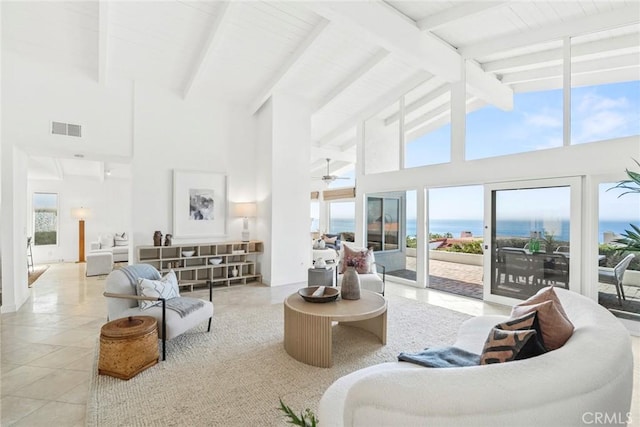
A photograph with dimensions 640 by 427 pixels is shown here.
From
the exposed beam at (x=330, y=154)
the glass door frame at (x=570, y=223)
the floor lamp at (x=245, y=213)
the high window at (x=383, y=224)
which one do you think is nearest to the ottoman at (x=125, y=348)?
the floor lamp at (x=245, y=213)

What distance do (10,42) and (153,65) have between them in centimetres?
176

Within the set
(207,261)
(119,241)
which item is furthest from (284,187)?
(119,241)

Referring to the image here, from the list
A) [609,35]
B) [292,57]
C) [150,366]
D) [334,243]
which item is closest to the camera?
[150,366]

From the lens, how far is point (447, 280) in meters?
6.41

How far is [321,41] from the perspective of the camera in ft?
14.8

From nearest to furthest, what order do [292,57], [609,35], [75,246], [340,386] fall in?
[340,386] → [609,35] → [292,57] → [75,246]

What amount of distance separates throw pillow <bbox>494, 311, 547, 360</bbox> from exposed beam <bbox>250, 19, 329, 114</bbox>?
4.05 meters

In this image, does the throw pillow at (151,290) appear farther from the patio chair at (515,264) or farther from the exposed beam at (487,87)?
the exposed beam at (487,87)

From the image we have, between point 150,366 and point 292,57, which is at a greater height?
point 292,57

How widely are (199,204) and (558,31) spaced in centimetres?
631

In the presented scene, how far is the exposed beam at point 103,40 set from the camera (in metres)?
3.43

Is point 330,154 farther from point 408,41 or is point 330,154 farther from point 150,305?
point 150,305

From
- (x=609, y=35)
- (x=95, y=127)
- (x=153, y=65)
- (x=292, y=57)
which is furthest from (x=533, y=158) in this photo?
(x=95, y=127)

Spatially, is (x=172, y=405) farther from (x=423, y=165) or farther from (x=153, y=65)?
(x=423, y=165)
